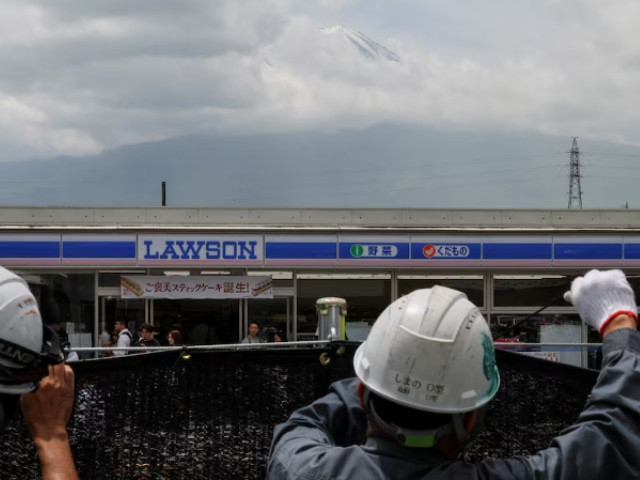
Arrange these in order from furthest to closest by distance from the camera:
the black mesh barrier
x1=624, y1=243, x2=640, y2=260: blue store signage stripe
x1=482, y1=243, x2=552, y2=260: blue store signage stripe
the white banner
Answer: x1=624, y1=243, x2=640, y2=260: blue store signage stripe → x1=482, y1=243, x2=552, y2=260: blue store signage stripe → the white banner → the black mesh barrier

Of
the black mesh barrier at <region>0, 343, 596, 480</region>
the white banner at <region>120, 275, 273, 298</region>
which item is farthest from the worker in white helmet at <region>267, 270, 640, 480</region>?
the white banner at <region>120, 275, 273, 298</region>

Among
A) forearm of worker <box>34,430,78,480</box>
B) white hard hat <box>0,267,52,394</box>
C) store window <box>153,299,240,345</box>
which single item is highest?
white hard hat <box>0,267,52,394</box>

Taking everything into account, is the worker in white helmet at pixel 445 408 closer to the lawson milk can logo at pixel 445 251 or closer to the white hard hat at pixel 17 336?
the white hard hat at pixel 17 336

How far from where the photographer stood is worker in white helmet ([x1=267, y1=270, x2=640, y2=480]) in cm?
181

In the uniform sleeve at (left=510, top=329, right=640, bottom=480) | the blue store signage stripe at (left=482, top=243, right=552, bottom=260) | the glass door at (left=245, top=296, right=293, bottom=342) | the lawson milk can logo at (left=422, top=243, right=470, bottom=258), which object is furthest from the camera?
the blue store signage stripe at (left=482, top=243, right=552, bottom=260)

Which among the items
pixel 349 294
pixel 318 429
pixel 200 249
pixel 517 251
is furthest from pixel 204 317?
pixel 318 429

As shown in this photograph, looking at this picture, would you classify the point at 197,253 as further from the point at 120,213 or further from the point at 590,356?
the point at 590,356

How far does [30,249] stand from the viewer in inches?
672

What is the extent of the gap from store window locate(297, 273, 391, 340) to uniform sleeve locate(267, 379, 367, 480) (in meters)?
14.9

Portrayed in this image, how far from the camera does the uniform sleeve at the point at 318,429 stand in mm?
1950

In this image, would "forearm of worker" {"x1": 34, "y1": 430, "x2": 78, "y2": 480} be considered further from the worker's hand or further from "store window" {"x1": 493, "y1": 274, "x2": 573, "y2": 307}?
"store window" {"x1": 493, "y1": 274, "x2": 573, "y2": 307}

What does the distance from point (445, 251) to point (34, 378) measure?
16.1 metres

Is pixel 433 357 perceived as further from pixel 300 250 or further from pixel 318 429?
pixel 300 250

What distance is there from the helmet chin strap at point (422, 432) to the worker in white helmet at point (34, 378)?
0.78 metres
